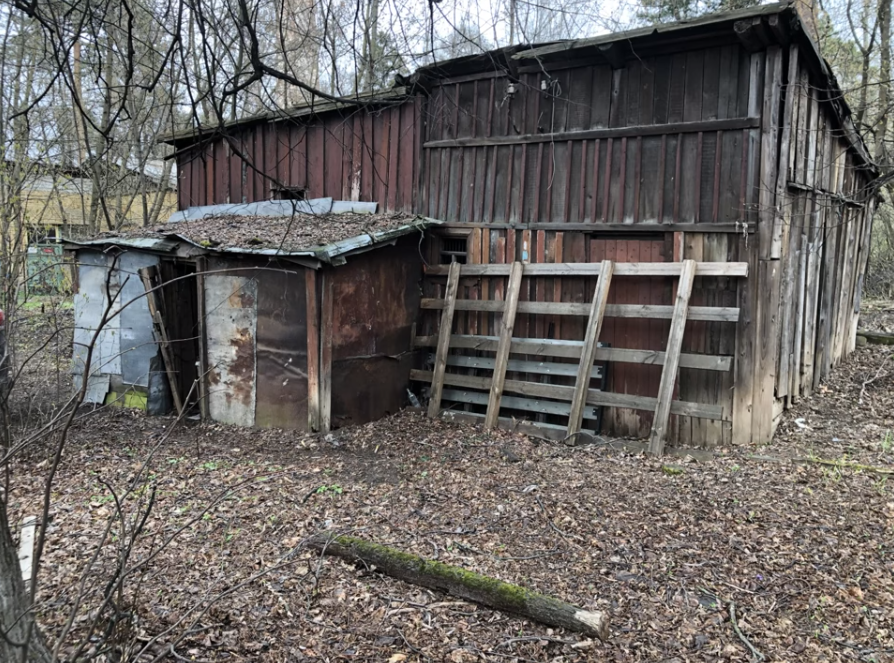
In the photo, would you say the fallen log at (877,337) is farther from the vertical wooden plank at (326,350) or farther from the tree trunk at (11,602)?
the tree trunk at (11,602)

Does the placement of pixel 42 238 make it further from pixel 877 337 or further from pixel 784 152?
pixel 877 337

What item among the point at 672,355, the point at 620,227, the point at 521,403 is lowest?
the point at 521,403

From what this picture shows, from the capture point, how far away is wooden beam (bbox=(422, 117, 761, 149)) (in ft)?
23.4

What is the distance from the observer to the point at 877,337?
44.1 feet

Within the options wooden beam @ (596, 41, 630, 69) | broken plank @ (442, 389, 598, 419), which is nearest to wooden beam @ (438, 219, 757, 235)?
wooden beam @ (596, 41, 630, 69)

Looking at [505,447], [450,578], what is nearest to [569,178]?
[505,447]

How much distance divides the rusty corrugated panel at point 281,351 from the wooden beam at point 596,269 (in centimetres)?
222

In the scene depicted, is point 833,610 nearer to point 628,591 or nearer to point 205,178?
point 628,591

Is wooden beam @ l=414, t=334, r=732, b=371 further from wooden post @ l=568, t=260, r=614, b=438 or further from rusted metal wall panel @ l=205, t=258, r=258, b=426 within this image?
rusted metal wall panel @ l=205, t=258, r=258, b=426

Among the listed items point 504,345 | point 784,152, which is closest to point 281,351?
point 504,345

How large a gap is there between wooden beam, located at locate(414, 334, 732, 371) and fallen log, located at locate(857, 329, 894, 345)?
28.3ft

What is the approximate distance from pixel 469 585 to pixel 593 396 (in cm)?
415

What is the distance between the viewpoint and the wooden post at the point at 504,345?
850 cm

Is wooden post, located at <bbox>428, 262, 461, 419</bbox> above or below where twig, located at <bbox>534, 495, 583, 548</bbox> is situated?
above
